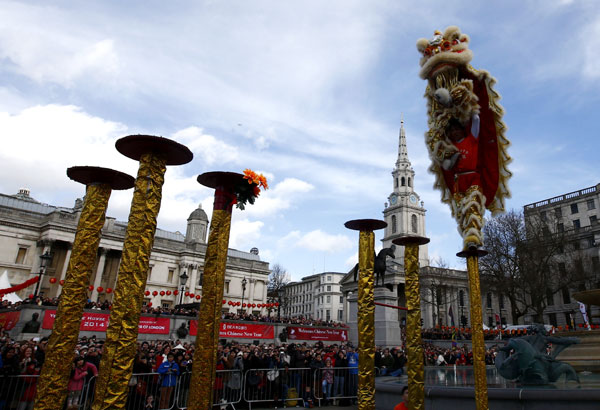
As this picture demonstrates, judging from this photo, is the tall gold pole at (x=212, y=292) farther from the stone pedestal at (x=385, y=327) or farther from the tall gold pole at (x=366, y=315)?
the stone pedestal at (x=385, y=327)

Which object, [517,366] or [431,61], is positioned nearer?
[431,61]

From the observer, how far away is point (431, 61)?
357 inches

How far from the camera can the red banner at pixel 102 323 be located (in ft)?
70.0

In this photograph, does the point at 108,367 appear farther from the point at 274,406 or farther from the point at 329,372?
the point at 329,372

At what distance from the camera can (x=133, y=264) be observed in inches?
179

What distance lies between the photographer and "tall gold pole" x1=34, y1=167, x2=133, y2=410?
14.6 ft

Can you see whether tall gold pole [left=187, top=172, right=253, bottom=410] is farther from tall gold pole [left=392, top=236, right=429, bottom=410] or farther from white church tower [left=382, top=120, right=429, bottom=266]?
white church tower [left=382, top=120, right=429, bottom=266]

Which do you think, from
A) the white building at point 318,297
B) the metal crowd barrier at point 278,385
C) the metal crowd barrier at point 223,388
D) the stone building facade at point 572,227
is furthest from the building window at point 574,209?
the metal crowd barrier at point 223,388

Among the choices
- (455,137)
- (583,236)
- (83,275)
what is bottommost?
(83,275)

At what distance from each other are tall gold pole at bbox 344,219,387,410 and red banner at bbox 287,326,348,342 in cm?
2435

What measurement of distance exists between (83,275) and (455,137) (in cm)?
773

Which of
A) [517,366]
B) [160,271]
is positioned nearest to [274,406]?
[517,366]

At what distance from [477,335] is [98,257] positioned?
54750 mm

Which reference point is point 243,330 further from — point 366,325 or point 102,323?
point 366,325
